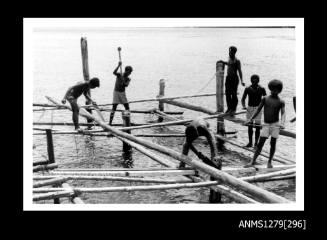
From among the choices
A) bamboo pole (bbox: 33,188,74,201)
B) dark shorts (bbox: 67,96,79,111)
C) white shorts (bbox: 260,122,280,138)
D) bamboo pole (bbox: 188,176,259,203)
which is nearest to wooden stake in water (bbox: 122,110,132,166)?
dark shorts (bbox: 67,96,79,111)

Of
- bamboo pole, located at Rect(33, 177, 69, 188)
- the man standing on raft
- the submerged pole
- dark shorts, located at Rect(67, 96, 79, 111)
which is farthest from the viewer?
the submerged pole

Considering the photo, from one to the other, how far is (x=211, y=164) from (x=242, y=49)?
45777mm

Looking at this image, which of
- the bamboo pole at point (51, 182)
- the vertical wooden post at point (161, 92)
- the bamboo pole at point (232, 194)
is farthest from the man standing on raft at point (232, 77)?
the bamboo pole at point (51, 182)

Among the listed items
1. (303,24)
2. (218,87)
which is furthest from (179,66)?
(303,24)

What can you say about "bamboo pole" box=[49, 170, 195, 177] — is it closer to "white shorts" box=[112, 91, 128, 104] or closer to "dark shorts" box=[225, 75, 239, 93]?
"dark shorts" box=[225, 75, 239, 93]

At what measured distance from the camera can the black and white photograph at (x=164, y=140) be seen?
22.0 ft

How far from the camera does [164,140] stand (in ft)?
54.6

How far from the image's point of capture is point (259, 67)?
37969mm

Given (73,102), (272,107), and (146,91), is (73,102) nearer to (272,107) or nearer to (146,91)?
(272,107)

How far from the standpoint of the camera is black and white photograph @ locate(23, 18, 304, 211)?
22.0ft

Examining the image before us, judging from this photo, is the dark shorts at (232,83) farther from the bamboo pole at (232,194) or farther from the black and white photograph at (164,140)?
the bamboo pole at (232,194)

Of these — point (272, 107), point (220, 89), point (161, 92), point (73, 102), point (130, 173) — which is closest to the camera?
point (130, 173)

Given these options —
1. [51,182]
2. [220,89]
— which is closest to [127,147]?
[220,89]

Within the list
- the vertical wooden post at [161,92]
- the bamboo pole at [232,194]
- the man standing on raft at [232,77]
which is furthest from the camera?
the vertical wooden post at [161,92]
